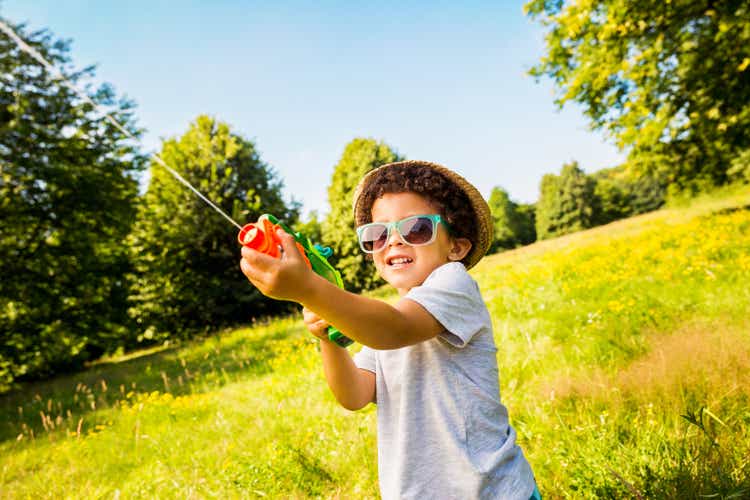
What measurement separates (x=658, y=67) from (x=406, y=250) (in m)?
11.6

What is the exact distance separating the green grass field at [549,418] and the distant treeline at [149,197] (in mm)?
3149

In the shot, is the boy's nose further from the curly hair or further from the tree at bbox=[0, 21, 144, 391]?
the tree at bbox=[0, 21, 144, 391]

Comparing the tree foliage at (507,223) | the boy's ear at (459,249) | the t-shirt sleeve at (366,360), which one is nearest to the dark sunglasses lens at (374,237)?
the boy's ear at (459,249)

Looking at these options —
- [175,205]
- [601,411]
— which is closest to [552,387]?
[601,411]

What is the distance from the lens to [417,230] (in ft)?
5.27

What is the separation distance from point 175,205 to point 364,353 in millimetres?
16819

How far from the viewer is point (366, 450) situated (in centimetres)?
298

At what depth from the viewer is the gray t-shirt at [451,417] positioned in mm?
1351

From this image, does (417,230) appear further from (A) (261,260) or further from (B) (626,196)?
(B) (626,196)

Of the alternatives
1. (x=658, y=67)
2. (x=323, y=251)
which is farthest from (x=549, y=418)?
(x=658, y=67)

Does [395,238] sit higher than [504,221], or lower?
lower

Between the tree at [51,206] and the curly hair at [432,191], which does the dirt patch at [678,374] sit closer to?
the curly hair at [432,191]

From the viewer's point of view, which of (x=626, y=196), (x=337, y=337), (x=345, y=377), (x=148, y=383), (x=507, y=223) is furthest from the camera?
(x=626, y=196)

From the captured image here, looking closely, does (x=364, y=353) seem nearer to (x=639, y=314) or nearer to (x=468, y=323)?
(x=468, y=323)
